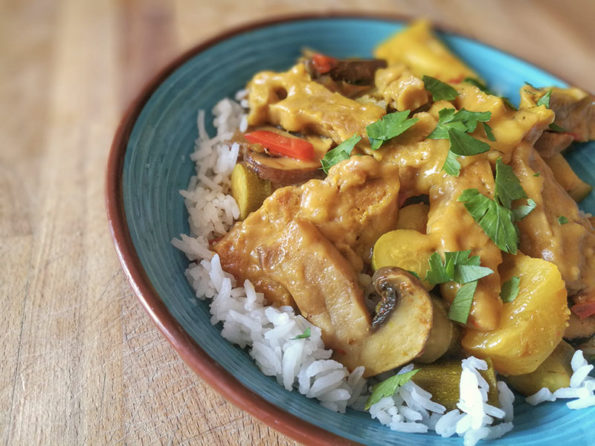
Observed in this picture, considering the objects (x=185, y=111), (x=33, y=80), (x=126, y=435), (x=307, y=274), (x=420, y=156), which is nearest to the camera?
(x=126, y=435)

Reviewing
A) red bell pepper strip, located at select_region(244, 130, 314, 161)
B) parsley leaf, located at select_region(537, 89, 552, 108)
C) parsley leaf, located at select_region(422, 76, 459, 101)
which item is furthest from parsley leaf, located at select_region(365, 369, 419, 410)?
parsley leaf, located at select_region(537, 89, 552, 108)

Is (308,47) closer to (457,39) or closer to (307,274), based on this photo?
(457,39)

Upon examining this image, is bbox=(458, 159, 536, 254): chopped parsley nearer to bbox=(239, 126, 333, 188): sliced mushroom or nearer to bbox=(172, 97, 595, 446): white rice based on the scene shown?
bbox=(172, 97, 595, 446): white rice

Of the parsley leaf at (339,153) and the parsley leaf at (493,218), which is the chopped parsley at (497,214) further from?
the parsley leaf at (339,153)

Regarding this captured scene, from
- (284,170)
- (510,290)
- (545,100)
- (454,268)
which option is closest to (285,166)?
(284,170)

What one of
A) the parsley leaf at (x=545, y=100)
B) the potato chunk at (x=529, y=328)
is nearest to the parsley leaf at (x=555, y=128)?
the parsley leaf at (x=545, y=100)

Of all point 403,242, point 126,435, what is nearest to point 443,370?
point 403,242

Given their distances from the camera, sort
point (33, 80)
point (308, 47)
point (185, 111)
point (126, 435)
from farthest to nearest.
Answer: point (33, 80) < point (308, 47) < point (185, 111) < point (126, 435)

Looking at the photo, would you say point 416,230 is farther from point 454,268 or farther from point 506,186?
point 506,186
